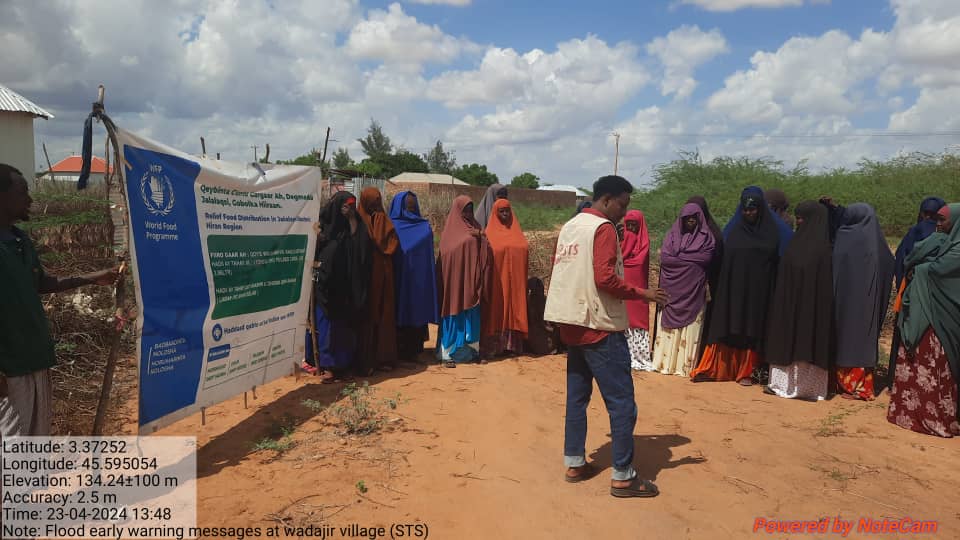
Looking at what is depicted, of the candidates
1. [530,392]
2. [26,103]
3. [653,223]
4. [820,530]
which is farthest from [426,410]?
[26,103]

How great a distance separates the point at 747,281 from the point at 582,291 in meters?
2.98

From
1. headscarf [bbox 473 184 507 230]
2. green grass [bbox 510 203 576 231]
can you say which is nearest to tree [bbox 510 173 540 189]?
green grass [bbox 510 203 576 231]

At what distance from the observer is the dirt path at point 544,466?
10.8ft

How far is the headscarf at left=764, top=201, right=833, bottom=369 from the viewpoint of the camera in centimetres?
541

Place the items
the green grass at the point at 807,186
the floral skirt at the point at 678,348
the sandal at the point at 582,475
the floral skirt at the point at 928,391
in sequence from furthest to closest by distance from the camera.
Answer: the green grass at the point at 807,186
the floral skirt at the point at 678,348
the floral skirt at the point at 928,391
the sandal at the point at 582,475

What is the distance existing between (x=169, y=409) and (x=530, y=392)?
2920 millimetres

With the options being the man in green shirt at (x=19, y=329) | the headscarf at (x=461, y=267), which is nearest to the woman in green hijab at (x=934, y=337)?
the headscarf at (x=461, y=267)

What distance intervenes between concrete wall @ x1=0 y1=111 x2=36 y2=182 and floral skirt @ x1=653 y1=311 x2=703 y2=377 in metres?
20.7

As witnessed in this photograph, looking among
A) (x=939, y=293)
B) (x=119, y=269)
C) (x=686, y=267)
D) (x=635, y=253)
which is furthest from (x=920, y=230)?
(x=119, y=269)

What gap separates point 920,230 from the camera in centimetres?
564

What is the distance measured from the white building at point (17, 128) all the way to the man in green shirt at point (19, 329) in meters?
19.8

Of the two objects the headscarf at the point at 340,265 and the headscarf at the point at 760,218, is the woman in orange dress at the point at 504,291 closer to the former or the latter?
the headscarf at the point at 340,265

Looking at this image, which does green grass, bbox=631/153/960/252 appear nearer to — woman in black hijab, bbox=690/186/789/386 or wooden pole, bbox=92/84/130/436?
woman in black hijab, bbox=690/186/789/386

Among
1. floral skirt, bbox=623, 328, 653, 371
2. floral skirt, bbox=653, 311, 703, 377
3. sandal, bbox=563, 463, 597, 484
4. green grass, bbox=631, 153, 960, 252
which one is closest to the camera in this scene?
sandal, bbox=563, 463, 597, 484
